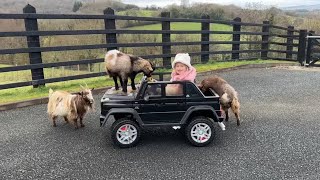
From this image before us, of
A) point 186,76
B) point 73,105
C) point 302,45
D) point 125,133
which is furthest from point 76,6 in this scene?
point 125,133

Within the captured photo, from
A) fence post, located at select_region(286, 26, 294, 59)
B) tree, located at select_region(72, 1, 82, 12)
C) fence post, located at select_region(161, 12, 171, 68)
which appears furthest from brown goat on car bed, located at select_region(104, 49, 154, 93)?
tree, located at select_region(72, 1, 82, 12)

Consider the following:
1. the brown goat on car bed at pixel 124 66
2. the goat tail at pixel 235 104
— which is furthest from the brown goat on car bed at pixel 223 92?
the brown goat on car bed at pixel 124 66

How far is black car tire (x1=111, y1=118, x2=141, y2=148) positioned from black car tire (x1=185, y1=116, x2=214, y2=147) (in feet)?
2.32

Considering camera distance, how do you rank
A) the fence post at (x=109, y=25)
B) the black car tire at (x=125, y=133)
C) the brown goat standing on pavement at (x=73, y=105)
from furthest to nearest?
the fence post at (x=109, y=25) → the brown goat standing on pavement at (x=73, y=105) → the black car tire at (x=125, y=133)

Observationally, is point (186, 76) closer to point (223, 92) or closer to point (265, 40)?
point (223, 92)

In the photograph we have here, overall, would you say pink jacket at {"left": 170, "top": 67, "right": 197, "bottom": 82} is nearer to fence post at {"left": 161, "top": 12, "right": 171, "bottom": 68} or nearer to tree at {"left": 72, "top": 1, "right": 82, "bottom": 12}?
fence post at {"left": 161, "top": 12, "right": 171, "bottom": 68}

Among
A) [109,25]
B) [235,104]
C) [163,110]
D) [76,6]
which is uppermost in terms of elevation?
[76,6]

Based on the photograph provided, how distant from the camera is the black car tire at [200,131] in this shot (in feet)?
13.8

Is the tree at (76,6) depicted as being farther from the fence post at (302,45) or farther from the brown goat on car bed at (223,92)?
the brown goat on car bed at (223,92)

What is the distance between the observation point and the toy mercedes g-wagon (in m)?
4.21

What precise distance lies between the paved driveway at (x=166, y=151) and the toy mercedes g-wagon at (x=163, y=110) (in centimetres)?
19

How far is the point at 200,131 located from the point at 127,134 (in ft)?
3.32

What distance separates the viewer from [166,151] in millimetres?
4113

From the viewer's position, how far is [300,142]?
4367mm
